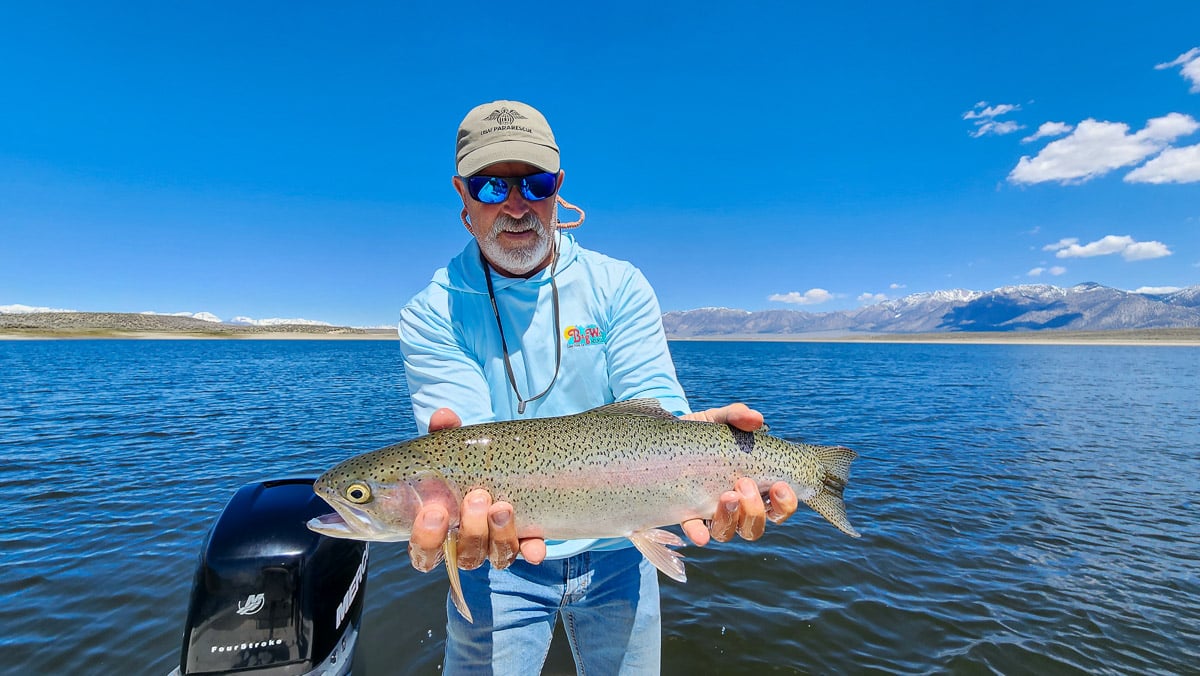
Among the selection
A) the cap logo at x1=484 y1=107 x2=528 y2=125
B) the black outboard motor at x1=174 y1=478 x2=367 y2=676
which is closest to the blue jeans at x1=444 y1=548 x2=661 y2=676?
the black outboard motor at x1=174 y1=478 x2=367 y2=676

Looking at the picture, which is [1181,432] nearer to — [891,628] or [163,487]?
[891,628]

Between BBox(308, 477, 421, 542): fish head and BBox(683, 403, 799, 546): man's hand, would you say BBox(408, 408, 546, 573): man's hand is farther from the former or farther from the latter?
BBox(683, 403, 799, 546): man's hand

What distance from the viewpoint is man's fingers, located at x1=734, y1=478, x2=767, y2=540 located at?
9.61 ft

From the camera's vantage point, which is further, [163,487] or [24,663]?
[163,487]

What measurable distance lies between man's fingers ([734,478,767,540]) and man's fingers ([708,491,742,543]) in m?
0.03

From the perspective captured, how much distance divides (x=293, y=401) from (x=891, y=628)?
28.9 m

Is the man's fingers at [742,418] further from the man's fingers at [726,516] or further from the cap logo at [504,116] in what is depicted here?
the cap logo at [504,116]

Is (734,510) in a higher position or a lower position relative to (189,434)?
higher

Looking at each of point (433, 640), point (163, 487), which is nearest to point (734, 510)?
point (433, 640)

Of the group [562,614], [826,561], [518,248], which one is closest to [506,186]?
[518,248]

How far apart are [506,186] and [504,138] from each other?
0.27m

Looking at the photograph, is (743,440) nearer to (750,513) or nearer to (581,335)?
(750,513)

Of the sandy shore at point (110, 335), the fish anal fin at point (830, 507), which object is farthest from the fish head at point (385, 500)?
the sandy shore at point (110, 335)

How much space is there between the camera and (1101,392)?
3275cm
